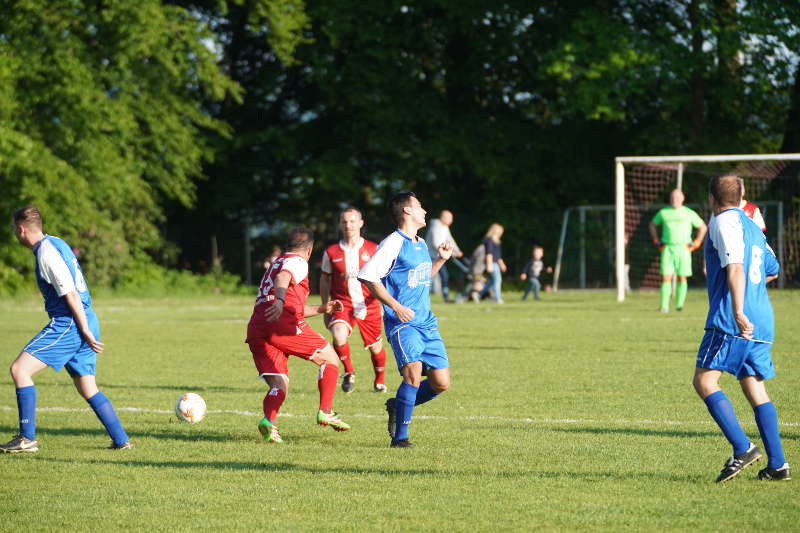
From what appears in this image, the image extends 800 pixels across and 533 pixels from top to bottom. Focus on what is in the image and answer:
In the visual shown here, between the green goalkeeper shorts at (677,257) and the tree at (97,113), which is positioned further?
the tree at (97,113)

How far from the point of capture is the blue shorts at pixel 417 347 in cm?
754

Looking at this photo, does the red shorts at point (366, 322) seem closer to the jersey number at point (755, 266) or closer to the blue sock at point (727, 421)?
the blue sock at point (727, 421)

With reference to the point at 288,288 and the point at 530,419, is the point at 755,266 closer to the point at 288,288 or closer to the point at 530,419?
the point at 530,419

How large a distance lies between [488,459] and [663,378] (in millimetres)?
4323

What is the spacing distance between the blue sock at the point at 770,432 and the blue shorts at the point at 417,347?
2133 millimetres

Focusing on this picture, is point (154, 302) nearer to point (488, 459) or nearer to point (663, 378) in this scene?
point (663, 378)

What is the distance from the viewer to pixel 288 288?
809 centimetres


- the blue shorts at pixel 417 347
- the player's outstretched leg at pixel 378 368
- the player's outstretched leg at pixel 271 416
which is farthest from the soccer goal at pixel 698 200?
the player's outstretched leg at pixel 271 416

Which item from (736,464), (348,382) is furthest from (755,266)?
(348,382)

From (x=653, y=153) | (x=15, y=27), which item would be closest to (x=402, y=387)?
(x=15, y=27)

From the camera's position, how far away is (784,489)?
6004 mm

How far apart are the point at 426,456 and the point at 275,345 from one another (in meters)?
1.48

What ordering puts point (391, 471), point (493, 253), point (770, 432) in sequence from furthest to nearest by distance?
point (493, 253) < point (391, 471) < point (770, 432)

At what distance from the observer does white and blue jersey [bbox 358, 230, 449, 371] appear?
7555 mm
